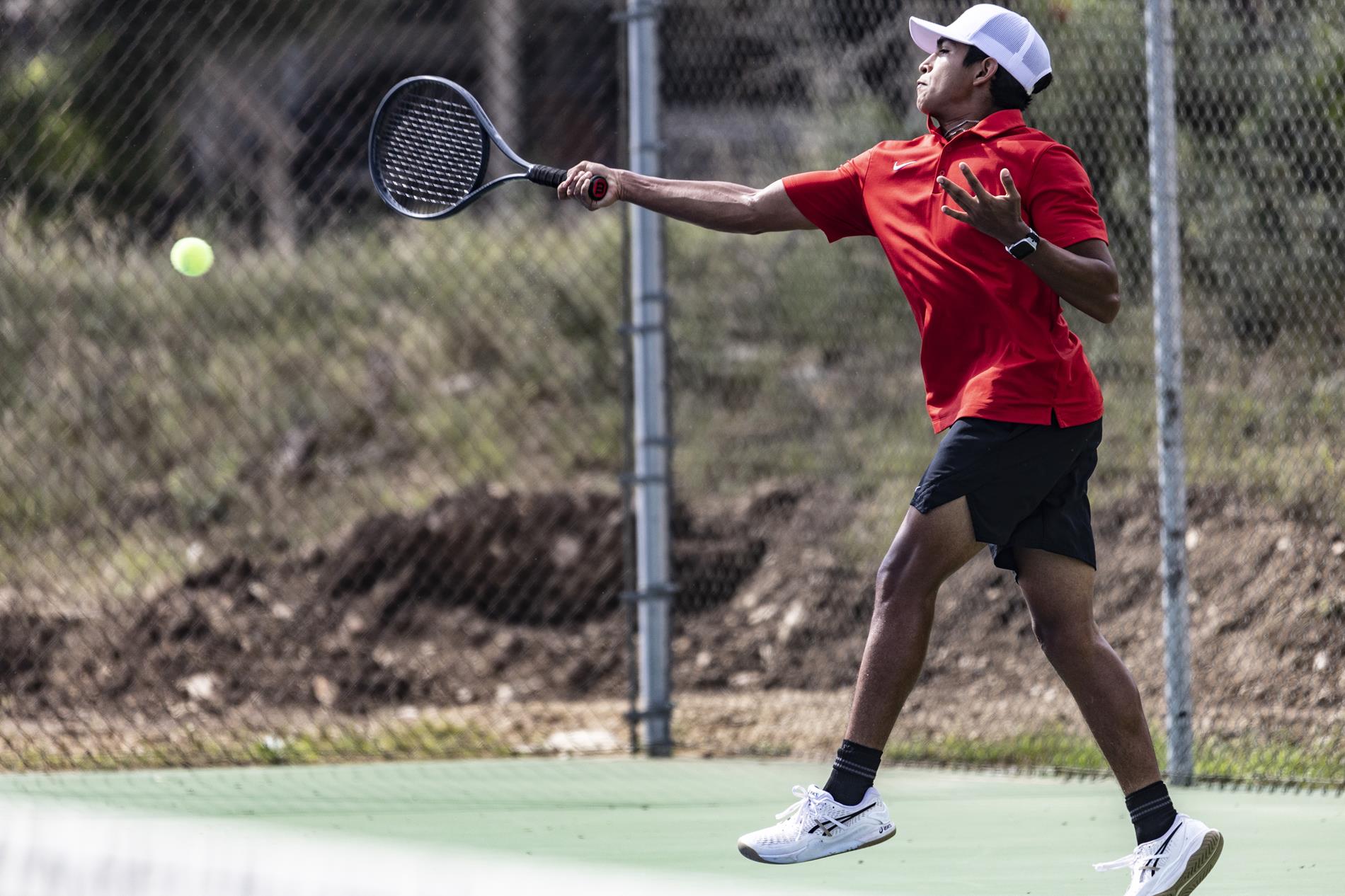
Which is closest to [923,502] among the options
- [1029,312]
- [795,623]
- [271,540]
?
[1029,312]

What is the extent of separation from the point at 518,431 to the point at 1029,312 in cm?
741

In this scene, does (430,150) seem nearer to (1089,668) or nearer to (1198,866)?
(1089,668)

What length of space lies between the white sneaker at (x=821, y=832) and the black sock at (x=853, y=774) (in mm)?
14

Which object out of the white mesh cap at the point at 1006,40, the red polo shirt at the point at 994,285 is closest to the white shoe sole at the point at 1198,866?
the red polo shirt at the point at 994,285

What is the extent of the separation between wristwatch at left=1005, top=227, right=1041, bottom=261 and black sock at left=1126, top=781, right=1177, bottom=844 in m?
1.12

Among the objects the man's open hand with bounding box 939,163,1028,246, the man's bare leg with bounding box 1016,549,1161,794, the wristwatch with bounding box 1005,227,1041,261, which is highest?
the man's open hand with bounding box 939,163,1028,246

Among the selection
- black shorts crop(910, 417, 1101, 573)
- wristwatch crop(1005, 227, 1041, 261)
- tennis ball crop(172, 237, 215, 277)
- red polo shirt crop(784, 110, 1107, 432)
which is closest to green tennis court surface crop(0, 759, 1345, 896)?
black shorts crop(910, 417, 1101, 573)

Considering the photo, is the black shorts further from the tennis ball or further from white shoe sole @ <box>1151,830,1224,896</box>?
the tennis ball

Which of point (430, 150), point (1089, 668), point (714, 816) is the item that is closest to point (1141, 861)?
point (1089, 668)

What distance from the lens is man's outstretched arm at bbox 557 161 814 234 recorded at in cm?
382

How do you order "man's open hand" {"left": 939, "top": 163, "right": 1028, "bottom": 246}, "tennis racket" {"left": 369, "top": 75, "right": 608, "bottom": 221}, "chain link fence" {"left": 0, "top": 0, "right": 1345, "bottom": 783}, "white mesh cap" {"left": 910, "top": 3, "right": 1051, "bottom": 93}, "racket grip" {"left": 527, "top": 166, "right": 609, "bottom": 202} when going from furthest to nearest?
"chain link fence" {"left": 0, "top": 0, "right": 1345, "bottom": 783}
"tennis racket" {"left": 369, "top": 75, "right": 608, "bottom": 221}
"racket grip" {"left": 527, "top": 166, "right": 609, "bottom": 202}
"white mesh cap" {"left": 910, "top": 3, "right": 1051, "bottom": 93}
"man's open hand" {"left": 939, "top": 163, "right": 1028, "bottom": 246}

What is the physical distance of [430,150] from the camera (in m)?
4.44

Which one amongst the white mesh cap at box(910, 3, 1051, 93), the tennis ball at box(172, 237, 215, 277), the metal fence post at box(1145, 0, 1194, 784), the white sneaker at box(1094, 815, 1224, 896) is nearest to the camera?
the white sneaker at box(1094, 815, 1224, 896)

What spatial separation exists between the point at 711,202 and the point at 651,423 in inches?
83.0
